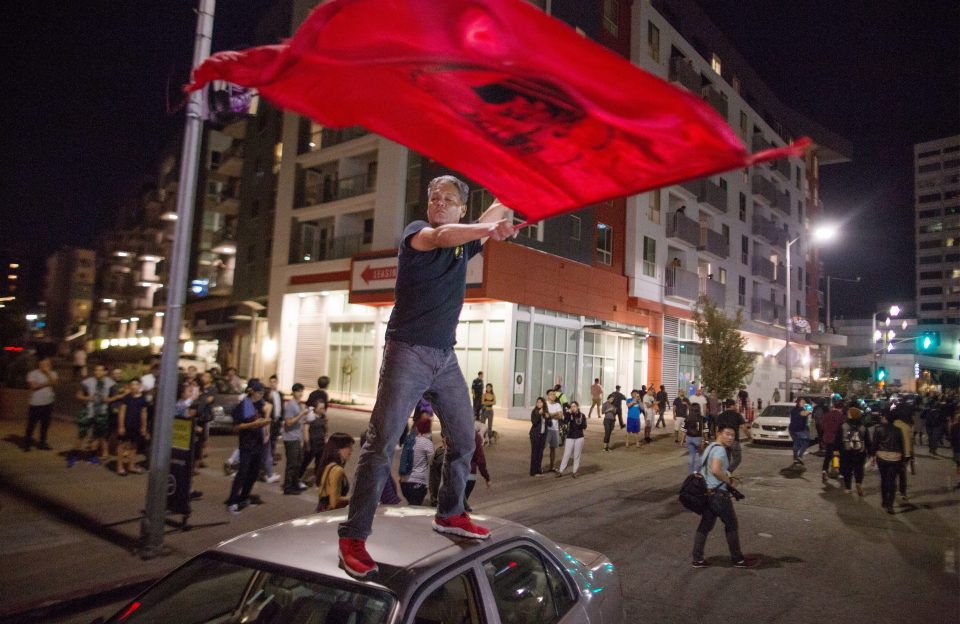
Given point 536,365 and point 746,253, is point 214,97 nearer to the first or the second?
point 536,365

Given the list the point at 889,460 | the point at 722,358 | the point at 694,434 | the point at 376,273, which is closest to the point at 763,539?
the point at 889,460

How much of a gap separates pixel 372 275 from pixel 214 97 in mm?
17847

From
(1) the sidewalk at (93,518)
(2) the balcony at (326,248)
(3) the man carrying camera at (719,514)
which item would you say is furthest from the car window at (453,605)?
(2) the balcony at (326,248)

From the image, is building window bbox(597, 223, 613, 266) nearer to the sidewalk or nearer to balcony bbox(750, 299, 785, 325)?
the sidewalk

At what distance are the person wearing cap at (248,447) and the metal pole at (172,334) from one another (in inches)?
79.8

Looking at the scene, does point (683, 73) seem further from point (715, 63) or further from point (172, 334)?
point (172, 334)

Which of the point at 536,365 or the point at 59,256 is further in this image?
the point at 59,256

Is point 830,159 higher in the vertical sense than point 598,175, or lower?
higher

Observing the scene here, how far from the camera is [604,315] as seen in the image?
27469mm

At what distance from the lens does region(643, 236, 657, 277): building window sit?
99.7 feet

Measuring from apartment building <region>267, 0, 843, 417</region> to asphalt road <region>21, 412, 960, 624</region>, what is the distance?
9.45m

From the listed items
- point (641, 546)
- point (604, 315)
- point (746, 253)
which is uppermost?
point (746, 253)

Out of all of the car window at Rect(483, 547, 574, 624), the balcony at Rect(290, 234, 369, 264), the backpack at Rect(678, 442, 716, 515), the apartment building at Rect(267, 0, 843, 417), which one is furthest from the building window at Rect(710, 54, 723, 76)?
the car window at Rect(483, 547, 574, 624)

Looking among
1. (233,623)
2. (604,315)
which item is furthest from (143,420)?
(604,315)
